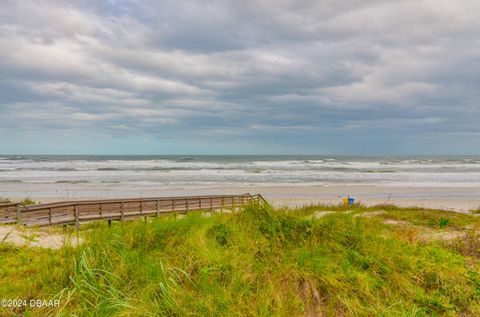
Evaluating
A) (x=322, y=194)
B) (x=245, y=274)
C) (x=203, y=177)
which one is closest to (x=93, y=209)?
(x=245, y=274)

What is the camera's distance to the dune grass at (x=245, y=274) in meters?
3.64

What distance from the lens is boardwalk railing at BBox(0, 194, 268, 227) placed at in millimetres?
12461

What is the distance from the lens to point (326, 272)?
4395 mm

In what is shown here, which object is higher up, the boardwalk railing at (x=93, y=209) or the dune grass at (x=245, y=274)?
the dune grass at (x=245, y=274)

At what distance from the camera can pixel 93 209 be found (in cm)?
1414

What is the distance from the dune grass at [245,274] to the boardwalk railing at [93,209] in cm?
441

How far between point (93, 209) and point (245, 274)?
11.8 m

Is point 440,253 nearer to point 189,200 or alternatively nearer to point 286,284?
point 286,284

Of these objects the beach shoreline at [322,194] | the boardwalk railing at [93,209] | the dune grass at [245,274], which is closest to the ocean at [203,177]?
the beach shoreline at [322,194]

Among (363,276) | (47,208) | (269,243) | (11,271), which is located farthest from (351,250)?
(47,208)

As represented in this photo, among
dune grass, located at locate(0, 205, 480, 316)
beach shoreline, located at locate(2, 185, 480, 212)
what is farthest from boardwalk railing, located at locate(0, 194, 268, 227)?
beach shoreline, located at locate(2, 185, 480, 212)

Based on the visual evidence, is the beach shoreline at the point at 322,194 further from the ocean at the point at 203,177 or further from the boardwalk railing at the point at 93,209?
the boardwalk railing at the point at 93,209

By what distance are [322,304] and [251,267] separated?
0.96m

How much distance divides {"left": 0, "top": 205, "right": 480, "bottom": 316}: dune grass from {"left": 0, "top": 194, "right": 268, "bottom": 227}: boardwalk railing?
4412 mm
